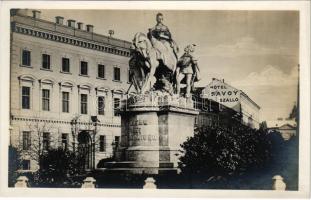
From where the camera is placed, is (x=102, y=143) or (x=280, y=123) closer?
(x=280, y=123)

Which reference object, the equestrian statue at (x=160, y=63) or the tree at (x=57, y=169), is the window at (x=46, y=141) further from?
the equestrian statue at (x=160, y=63)

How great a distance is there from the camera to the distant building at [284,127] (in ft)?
Answer: 31.4

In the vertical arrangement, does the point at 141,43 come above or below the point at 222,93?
above

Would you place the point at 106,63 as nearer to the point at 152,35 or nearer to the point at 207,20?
the point at 152,35

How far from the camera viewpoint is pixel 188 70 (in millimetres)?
9703

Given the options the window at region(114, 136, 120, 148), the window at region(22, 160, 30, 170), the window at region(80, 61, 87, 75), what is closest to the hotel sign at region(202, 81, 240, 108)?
the window at region(114, 136, 120, 148)

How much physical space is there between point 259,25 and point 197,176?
80.0 inches

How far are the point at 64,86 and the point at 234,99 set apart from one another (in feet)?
7.05

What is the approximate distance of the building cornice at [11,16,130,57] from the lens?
9.61 meters

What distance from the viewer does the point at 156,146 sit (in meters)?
9.73

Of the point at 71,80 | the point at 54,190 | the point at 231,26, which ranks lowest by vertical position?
the point at 54,190

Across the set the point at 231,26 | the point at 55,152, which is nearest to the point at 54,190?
the point at 55,152

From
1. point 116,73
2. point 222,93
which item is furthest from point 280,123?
point 116,73

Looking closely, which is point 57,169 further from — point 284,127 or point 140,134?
point 284,127
